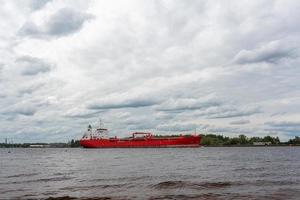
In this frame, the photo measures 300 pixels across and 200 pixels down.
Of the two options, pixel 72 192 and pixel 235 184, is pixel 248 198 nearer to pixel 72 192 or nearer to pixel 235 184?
pixel 235 184

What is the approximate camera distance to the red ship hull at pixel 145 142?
166 meters

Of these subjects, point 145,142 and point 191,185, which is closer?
point 191,185

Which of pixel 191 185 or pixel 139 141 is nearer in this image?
pixel 191 185

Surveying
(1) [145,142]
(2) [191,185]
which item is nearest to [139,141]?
(1) [145,142]

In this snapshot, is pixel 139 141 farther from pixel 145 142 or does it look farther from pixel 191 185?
pixel 191 185

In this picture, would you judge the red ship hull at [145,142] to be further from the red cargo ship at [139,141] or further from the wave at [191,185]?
the wave at [191,185]

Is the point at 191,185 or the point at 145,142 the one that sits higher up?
the point at 145,142

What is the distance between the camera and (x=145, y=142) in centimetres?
16750

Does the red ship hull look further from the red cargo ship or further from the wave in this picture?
the wave

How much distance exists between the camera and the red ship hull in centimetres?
16588

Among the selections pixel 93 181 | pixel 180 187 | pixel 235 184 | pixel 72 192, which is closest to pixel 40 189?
pixel 72 192

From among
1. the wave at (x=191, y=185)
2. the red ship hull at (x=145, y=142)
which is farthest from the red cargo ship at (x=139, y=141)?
the wave at (x=191, y=185)

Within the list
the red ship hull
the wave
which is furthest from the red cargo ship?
the wave

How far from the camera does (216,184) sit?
107 ft
